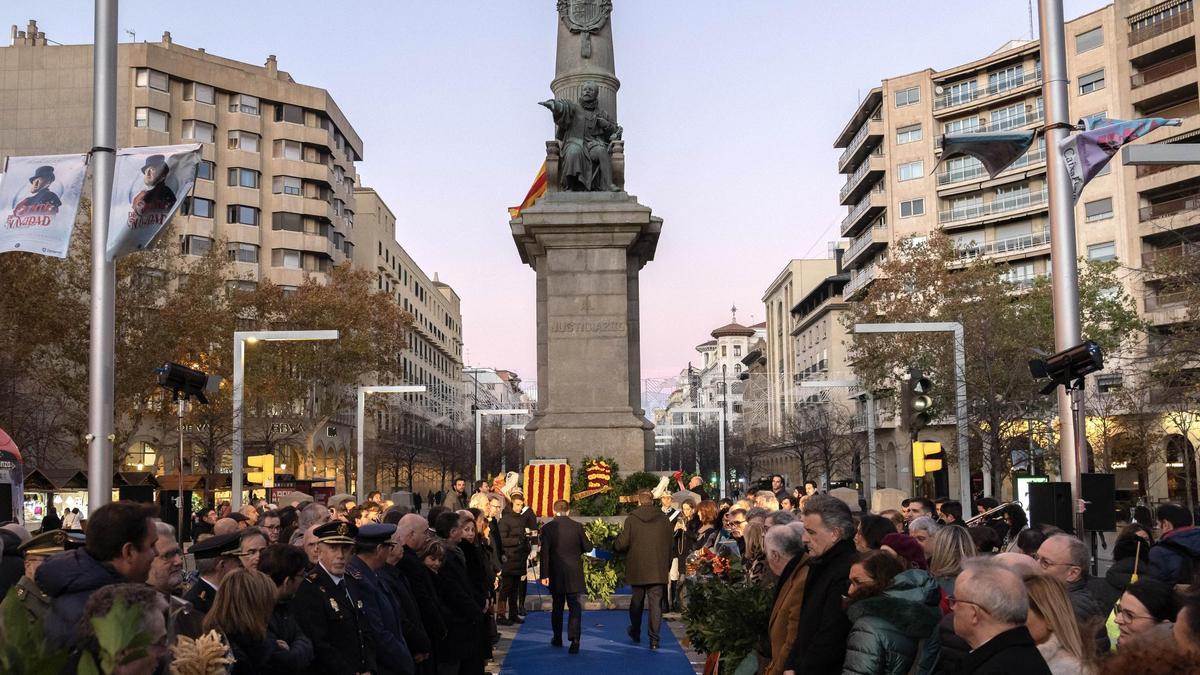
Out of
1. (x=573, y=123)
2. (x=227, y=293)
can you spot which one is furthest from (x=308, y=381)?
(x=573, y=123)

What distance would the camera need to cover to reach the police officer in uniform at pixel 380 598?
8.01 meters

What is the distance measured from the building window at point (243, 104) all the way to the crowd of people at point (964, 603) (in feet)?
243

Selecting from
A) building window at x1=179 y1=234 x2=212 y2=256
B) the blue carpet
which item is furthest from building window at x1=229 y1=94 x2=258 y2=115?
the blue carpet

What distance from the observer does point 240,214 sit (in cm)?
7875

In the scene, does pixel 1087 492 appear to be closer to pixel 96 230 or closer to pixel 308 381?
pixel 96 230

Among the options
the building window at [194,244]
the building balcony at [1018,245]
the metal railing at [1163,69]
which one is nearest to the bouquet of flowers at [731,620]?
the metal railing at [1163,69]

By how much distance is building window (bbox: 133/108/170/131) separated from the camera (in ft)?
238

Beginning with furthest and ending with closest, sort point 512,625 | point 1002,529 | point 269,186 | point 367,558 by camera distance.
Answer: point 269,186
point 512,625
point 1002,529
point 367,558

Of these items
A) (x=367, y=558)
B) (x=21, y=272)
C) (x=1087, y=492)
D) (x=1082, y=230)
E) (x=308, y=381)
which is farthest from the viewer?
(x=1082, y=230)

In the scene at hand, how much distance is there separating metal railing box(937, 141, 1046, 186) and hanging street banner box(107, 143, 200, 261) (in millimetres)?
66916

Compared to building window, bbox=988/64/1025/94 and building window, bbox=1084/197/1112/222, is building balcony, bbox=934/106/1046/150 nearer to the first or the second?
building window, bbox=988/64/1025/94

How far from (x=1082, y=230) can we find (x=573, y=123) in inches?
2073

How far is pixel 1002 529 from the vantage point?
15.0 m

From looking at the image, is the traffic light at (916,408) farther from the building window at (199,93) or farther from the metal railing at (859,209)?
the metal railing at (859,209)
